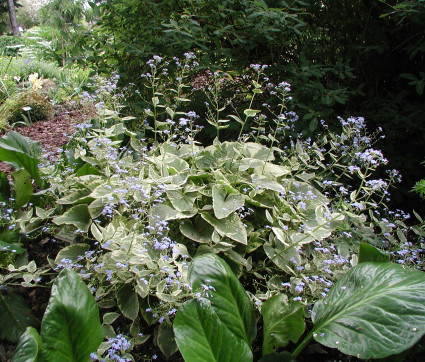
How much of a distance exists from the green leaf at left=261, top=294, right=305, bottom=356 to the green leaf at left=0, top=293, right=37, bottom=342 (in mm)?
1122

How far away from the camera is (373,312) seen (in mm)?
1332

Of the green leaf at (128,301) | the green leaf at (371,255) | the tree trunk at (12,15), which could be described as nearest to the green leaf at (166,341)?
the green leaf at (128,301)

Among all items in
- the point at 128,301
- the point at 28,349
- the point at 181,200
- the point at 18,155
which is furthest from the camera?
the point at 18,155

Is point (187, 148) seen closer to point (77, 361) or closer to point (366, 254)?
point (366, 254)

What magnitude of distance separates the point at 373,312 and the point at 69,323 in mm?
1142

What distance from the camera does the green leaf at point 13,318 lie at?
1.62 m

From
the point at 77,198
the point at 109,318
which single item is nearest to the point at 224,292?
the point at 109,318

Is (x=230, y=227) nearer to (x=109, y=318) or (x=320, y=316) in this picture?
(x=320, y=316)

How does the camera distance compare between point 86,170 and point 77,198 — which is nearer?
point 77,198

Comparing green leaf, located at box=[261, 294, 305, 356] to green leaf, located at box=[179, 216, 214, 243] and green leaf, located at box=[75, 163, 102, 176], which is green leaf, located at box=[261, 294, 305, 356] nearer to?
green leaf, located at box=[179, 216, 214, 243]

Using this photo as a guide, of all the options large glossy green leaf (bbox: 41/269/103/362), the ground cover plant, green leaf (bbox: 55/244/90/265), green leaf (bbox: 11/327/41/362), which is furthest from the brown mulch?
green leaf (bbox: 11/327/41/362)

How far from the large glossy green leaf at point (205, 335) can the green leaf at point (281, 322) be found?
23cm

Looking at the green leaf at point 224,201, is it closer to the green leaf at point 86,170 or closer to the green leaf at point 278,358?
the green leaf at point 278,358

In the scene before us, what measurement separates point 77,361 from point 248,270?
0.90 metres
